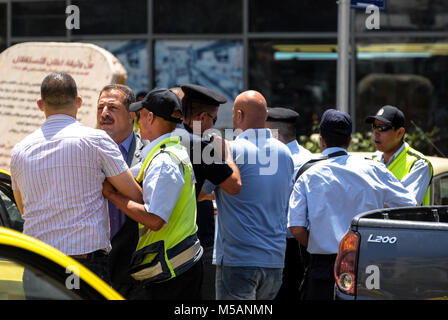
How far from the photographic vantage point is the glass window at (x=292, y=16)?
11.7m

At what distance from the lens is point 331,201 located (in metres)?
4.80

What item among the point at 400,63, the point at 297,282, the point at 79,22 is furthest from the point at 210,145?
the point at 79,22

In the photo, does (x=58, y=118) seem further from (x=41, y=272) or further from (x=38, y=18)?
(x=38, y=18)

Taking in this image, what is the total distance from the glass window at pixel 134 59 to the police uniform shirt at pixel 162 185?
8713mm

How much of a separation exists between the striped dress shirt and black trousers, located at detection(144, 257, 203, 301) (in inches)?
15.2

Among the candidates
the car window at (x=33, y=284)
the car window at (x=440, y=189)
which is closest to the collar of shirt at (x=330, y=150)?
the car window at (x=440, y=189)

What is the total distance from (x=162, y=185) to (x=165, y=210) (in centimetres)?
13

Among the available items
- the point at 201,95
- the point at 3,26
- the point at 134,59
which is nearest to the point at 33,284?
the point at 201,95

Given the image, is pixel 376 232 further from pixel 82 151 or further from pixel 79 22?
pixel 79 22

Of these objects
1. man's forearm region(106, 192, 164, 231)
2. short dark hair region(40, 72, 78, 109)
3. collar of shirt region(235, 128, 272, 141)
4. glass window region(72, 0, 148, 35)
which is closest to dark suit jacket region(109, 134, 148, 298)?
man's forearm region(106, 192, 164, 231)

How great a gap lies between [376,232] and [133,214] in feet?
4.45

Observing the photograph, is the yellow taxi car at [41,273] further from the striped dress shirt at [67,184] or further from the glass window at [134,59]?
the glass window at [134,59]

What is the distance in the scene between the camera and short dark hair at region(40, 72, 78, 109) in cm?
396

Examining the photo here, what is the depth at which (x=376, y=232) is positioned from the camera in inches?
159
